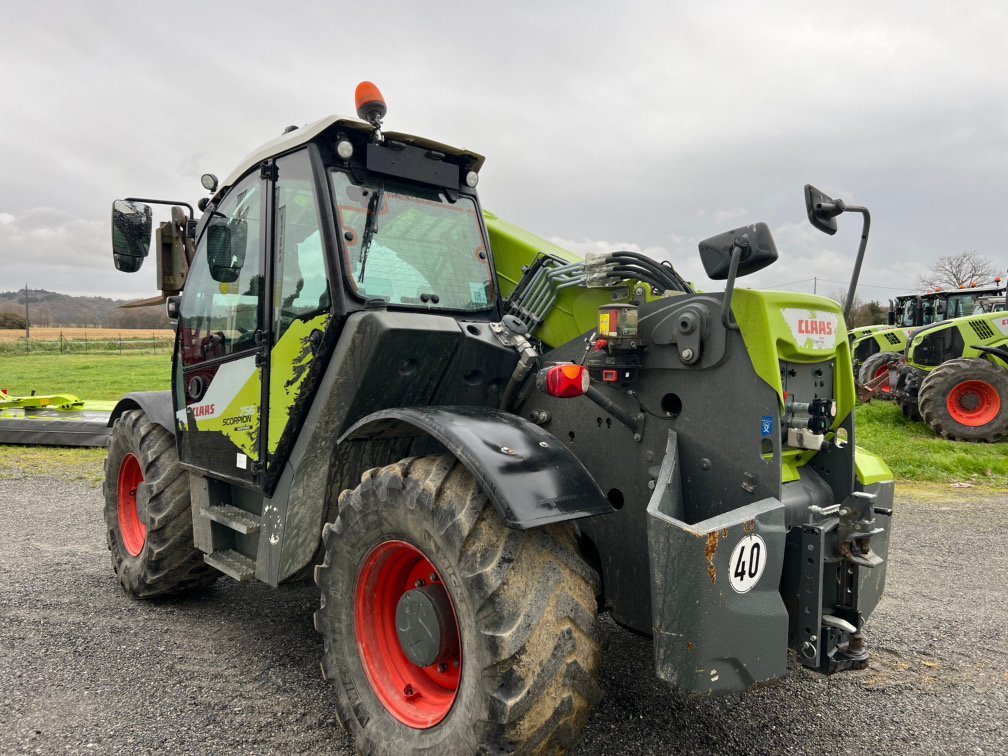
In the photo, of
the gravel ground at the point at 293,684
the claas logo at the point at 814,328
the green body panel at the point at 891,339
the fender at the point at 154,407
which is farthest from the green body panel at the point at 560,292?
the green body panel at the point at 891,339

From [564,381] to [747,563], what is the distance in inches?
33.0

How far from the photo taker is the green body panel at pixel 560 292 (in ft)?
10.6

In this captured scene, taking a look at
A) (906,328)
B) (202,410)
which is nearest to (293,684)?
(202,410)

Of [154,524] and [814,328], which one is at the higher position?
[814,328]

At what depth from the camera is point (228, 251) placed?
3773 millimetres

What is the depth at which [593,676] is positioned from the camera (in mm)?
2400

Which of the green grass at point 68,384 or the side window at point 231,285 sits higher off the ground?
the side window at point 231,285

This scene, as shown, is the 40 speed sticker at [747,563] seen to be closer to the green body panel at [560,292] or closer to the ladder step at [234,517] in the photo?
the green body panel at [560,292]

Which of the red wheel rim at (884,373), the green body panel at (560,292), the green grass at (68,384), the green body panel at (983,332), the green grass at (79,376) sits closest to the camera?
the green body panel at (560,292)

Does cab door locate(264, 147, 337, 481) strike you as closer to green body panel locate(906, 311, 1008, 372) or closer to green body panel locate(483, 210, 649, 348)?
green body panel locate(483, 210, 649, 348)

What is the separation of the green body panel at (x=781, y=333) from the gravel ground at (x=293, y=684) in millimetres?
1139

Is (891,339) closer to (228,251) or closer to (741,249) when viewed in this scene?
(741,249)

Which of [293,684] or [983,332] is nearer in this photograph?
[293,684]

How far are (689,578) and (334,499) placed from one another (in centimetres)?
172
